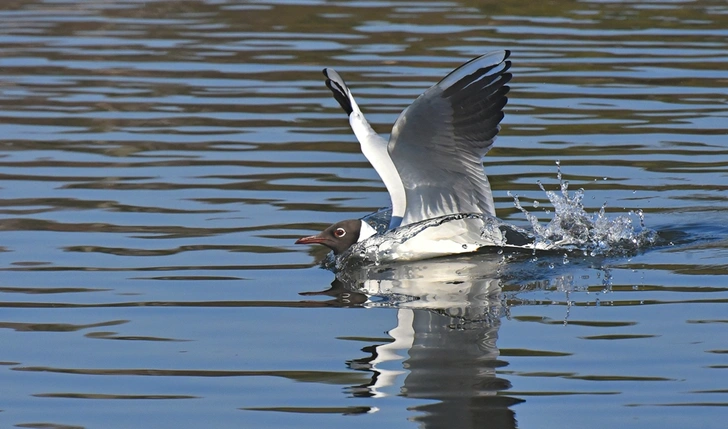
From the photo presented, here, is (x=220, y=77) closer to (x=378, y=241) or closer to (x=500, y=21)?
(x=500, y=21)

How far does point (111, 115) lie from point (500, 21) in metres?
8.12

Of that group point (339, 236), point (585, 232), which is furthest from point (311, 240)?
point (585, 232)

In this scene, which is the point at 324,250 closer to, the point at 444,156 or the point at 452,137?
the point at 444,156

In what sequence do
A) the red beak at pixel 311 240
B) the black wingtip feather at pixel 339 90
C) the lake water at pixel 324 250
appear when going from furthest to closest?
the black wingtip feather at pixel 339 90 → the red beak at pixel 311 240 → the lake water at pixel 324 250

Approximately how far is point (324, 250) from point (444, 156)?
1383 mm

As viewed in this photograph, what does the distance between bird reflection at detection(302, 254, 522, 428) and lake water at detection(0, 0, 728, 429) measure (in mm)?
20

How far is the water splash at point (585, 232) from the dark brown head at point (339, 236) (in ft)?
3.91

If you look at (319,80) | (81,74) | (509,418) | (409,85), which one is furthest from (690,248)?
(81,74)

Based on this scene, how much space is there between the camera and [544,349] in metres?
5.98

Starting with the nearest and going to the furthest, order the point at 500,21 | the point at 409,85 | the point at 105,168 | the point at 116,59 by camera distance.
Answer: the point at 105,168 < the point at 409,85 < the point at 116,59 < the point at 500,21

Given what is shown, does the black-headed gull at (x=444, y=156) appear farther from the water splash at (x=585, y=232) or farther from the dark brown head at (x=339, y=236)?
the water splash at (x=585, y=232)

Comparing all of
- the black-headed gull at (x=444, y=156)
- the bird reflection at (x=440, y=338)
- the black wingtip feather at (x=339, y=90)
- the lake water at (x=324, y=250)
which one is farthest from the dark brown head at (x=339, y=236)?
the black wingtip feather at (x=339, y=90)

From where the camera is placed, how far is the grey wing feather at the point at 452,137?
25.7ft

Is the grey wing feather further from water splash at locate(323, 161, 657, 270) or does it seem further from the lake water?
the lake water
